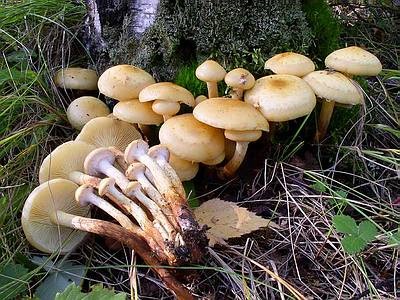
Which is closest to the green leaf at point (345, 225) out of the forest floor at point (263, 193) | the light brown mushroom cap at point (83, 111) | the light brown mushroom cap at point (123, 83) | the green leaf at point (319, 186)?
the forest floor at point (263, 193)

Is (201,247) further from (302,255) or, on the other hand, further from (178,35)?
(178,35)

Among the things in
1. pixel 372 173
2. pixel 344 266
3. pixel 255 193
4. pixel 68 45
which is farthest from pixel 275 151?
pixel 68 45

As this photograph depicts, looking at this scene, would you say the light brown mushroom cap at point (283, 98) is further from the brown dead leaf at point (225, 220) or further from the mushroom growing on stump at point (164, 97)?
the brown dead leaf at point (225, 220)

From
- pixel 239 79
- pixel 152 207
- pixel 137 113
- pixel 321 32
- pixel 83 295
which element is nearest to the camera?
pixel 83 295

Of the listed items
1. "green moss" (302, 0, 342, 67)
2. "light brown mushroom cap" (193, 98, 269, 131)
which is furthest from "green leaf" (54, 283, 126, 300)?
"green moss" (302, 0, 342, 67)

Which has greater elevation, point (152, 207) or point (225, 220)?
point (152, 207)

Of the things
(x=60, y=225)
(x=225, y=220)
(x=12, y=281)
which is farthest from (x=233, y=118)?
(x=12, y=281)

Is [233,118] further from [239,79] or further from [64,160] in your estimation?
[64,160]
